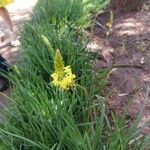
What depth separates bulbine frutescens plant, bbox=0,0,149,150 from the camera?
2.75 m

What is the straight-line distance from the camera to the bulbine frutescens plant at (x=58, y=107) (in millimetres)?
2748

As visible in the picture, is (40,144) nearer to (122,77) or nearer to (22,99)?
(22,99)

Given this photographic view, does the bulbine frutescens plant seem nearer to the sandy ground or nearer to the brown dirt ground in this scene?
the brown dirt ground

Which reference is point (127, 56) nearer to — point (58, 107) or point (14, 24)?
point (58, 107)

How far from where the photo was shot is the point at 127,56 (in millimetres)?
4914

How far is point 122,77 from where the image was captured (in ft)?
14.5

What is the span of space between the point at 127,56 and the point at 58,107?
205 centimetres

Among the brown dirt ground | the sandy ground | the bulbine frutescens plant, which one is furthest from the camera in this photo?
the sandy ground

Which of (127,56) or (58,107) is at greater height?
(58,107)

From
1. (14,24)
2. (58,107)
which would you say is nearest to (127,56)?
(58,107)

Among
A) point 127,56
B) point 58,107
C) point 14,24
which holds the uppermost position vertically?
point 58,107

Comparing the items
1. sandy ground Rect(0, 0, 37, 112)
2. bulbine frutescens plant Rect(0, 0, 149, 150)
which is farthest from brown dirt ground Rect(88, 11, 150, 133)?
sandy ground Rect(0, 0, 37, 112)

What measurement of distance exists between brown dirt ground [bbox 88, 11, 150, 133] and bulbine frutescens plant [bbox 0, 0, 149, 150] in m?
0.30

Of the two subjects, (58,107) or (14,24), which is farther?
(14,24)
